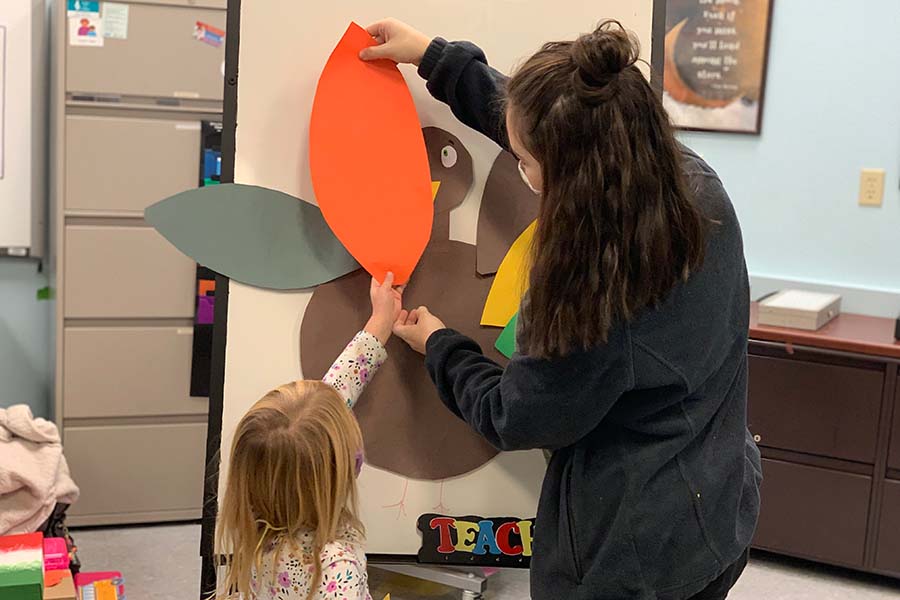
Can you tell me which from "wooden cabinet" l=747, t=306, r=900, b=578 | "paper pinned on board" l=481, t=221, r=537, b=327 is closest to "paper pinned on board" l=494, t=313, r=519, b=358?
"paper pinned on board" l=481, t=221, r=537, b=327

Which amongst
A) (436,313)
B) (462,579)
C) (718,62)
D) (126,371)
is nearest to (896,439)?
(718,62)

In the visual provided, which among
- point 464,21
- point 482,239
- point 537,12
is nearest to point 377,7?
point 464,21

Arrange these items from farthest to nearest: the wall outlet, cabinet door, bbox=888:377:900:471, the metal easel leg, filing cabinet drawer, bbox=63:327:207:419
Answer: the wall outlet, filing cabinet drawer, bbox=63:327:207:419, cabinet door, bbox=888:377:900:471, the metal easel leg

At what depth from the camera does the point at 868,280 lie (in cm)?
313

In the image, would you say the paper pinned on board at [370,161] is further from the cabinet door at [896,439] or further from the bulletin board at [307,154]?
the cabinet door at [896,439]

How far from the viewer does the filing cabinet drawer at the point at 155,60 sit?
2865 mm

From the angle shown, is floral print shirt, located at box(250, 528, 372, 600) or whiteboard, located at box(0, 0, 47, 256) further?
whiteboard, located at box(0, 0, 47, 256)

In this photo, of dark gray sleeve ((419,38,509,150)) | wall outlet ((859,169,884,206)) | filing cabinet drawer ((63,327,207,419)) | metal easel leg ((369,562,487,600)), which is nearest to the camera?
dark gray sleeve ((419,38,509,150))

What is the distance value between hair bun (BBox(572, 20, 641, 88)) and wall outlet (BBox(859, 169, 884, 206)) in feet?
7.20

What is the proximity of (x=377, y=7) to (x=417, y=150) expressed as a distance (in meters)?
0.22

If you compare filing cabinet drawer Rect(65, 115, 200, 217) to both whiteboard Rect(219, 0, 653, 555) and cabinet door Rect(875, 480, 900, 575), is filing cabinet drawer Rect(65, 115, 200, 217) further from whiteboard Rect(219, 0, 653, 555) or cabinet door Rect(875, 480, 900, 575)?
cabinet door Rect(875, 480, 900, 575)

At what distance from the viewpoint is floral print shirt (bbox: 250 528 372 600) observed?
1322 millimetres

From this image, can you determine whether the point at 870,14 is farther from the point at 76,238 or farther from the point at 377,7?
the point at 76,238

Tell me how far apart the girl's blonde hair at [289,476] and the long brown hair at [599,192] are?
1.06 ft
